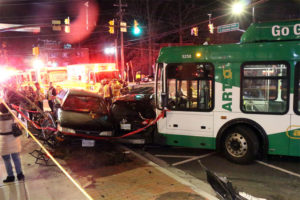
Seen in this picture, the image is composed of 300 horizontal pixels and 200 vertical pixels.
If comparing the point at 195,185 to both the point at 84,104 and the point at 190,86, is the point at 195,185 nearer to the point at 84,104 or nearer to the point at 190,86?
the point at 190,86

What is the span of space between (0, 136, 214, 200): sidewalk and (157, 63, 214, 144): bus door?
1.50 metres

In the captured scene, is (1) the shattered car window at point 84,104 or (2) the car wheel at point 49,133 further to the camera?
(1) the shattered car window at point 84,104

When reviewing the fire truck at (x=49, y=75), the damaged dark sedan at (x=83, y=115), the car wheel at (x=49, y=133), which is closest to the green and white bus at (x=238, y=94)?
the damaged dark sedan at (x=83, y=115)

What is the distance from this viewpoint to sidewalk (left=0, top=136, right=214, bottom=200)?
4.90m

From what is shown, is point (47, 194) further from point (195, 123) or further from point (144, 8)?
point (144, 8)

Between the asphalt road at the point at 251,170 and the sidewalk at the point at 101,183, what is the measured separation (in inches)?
42.3

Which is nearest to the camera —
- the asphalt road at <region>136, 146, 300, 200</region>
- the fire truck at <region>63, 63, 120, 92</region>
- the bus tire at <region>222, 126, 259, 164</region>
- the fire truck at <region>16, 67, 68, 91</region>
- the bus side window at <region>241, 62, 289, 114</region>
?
the asphalt road at <region>136, 146, 300, 200</region>

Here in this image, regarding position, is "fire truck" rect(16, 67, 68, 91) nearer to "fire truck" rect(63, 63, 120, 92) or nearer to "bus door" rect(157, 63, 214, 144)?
"fire truck" rect(63, 63, 120, 92)

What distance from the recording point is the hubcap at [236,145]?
684 centimetres

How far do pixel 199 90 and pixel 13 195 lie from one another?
4.96 metres

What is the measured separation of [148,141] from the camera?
26.3 ft

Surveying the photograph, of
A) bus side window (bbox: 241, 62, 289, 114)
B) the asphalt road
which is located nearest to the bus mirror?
the asphalt road

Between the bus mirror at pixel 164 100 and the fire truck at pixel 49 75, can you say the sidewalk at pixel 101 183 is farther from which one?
the fire truck at pixel 49 75

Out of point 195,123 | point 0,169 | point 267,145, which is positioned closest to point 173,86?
point 195,123
